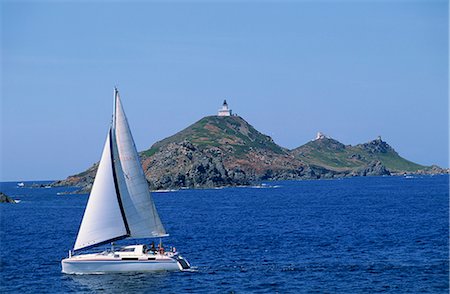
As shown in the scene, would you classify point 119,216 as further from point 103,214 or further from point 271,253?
point 271,253

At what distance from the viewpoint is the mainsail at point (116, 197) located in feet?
190

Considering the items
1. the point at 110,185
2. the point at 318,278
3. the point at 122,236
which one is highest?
the point at 110,185

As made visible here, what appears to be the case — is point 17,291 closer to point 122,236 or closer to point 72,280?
point 72,280

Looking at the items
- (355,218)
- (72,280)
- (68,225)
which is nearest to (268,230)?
(355,218)

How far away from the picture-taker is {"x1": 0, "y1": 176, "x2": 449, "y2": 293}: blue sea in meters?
52.3

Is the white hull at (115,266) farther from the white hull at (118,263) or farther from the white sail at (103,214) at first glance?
the white sail at (103,214)

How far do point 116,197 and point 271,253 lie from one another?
1817cm

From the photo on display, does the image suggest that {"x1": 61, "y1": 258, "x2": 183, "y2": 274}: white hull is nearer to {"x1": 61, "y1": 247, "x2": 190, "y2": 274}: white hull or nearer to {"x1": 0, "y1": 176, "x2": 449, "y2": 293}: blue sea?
{"x1": 61, "y1": 247, "x2": 190, "y2": 274}: white hull

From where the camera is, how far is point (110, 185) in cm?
5838

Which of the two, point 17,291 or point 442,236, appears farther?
point 442,236

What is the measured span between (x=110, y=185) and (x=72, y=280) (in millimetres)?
8452

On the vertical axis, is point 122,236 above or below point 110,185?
below

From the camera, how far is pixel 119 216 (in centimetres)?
5831

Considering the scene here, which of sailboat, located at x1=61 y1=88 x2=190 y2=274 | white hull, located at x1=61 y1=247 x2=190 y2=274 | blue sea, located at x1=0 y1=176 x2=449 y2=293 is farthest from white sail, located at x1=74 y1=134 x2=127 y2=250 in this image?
blue sea, located at x1=0 y1=176 x2=449 y2=293
